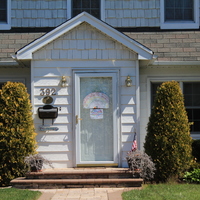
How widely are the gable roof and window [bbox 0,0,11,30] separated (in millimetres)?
2387

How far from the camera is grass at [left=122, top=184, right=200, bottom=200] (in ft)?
22.3

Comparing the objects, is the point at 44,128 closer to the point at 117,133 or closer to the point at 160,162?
the point at 117,133

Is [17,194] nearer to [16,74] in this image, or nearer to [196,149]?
[16,74]

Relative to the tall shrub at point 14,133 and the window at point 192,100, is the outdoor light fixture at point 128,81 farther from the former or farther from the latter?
the tall shrub at point 14,133

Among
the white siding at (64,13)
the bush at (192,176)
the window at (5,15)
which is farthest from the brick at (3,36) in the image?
the bush at (192,176)

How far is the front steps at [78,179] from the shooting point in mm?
7855

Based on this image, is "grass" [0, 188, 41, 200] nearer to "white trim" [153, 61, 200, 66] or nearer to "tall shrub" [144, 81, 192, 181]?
"tall shrub" [144, 81, 192, 181]

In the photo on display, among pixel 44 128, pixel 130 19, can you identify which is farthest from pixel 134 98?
pixel 130 19

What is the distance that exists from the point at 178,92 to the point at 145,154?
158cm

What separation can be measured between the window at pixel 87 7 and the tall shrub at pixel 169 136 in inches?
141

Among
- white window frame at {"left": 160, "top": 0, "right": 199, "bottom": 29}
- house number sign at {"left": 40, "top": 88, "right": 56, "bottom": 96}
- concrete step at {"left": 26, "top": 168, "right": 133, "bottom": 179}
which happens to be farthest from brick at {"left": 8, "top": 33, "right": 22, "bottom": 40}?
concrete step at {"left": 26, "top": 168, "right": 133, "bottom": 179}

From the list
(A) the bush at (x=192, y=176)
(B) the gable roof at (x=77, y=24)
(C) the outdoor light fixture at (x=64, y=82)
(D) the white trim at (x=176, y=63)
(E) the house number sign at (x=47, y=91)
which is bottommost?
(A) the bush at (x=192, y=176)

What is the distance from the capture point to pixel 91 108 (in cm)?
884

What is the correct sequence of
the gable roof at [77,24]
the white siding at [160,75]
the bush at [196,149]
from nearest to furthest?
the gable roof at [77,24]
the bush at [196,149]
the white siding at [160,75]
